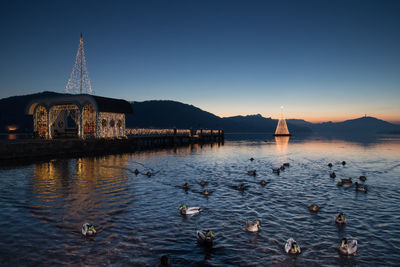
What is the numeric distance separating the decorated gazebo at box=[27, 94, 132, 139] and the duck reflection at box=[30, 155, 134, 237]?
20687mm

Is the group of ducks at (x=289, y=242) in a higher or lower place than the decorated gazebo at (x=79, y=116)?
lower

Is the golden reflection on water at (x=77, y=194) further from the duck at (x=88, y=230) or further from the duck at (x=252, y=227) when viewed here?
the duck at (x=252, y=227)

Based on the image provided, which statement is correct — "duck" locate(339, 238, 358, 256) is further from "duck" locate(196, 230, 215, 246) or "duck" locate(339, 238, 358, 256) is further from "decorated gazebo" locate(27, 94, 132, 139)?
"decorated gazebo" locate(27, 94, 132, 139)

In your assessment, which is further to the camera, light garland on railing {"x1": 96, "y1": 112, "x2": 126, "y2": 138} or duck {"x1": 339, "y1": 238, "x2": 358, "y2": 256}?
light garland on railing {"x1": 96, "y1": 112, "x2": 126, "y2": 138}

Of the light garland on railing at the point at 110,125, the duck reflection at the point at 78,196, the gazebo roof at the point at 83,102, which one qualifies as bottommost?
the duck reflection at the point at 78,196

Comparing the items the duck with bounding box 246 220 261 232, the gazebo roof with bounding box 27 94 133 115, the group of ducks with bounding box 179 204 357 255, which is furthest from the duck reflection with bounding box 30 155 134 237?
the gazebo roof with bounding box 27 94 133 115

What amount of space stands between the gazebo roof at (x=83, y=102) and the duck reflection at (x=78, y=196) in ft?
66.3

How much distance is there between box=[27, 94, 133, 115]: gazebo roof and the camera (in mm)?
47500

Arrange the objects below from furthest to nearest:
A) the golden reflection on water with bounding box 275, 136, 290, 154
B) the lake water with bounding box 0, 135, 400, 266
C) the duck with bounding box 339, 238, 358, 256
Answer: the golden reflection on water with bounding box 275, 136, 290, 154 → the duck with bounding box 339, 238, 358, 256 → the lake water with bounding box 0, 135, 400, 266

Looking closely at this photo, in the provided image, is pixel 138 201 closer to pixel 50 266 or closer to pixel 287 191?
pixel 50 266

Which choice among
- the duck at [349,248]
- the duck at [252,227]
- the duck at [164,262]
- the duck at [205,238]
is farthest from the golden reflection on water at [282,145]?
the duck at [164,262]

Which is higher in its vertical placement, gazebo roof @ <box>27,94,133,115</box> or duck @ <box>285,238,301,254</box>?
gazebo roof @ <box>27,94,133,115</box>

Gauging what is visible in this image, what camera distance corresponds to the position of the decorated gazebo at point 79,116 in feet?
160

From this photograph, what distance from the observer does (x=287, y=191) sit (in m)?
21.7
